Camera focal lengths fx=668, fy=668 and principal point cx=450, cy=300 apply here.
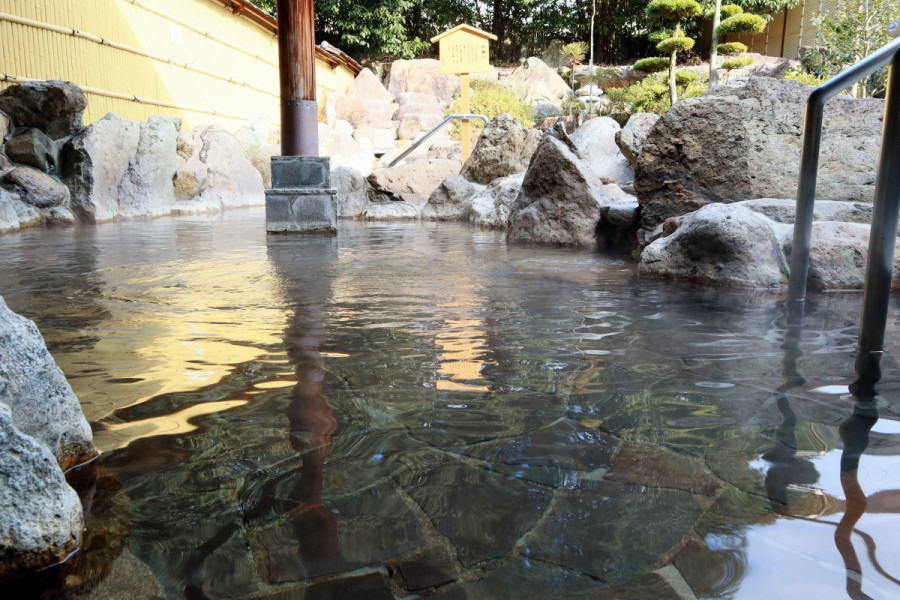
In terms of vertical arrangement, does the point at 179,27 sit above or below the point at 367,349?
above

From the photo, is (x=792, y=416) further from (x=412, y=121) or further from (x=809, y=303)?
(x=412, y=121)

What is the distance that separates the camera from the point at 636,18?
91.0 feet

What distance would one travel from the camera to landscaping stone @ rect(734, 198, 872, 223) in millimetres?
4121

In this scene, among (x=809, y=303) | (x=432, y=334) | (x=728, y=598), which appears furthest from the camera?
(x=809, y=303)

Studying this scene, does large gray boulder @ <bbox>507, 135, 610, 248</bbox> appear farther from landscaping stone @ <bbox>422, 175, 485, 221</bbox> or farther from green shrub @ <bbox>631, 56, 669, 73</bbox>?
green shrub @ <bbox>631, 56, 669, 73</bbox>

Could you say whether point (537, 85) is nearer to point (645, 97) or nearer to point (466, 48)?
point (645, 97)

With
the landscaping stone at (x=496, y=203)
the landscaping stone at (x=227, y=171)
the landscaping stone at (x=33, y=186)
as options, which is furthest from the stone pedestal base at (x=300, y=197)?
the landscaping stone at (x=227, y=171)

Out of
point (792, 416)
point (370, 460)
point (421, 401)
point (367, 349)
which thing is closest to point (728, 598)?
point (370, 460)

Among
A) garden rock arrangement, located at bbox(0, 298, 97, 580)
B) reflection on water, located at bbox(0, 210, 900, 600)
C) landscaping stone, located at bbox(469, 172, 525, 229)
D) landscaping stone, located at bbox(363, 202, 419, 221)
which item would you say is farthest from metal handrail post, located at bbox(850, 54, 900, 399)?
landscaping stone, located at bbox(363, 202, 419, 221)

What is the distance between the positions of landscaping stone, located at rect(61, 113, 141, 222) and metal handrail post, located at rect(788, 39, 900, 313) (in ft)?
28.5

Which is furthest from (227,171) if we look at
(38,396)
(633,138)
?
(38,396)

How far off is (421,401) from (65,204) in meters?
8.67

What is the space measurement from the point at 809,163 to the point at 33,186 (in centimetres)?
886

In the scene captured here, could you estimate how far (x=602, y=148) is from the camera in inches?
507
